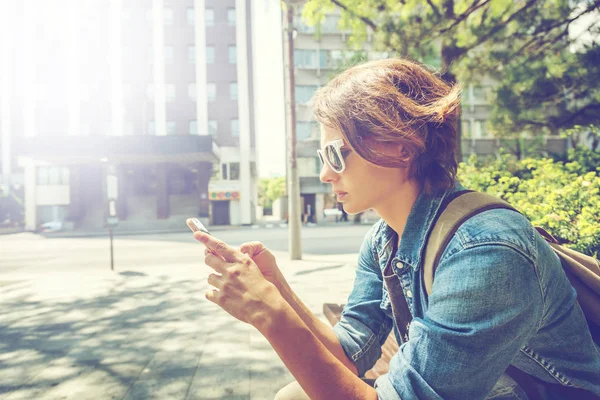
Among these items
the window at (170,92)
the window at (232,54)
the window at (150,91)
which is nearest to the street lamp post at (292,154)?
the window at (232,54)

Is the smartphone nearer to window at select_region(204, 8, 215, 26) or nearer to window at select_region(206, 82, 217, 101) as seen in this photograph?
window at select_region(206, 82, 217, 101)

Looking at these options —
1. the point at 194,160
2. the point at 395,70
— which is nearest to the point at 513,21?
the point at 395,70

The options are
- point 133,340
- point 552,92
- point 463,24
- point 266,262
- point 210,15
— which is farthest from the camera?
point 210,15

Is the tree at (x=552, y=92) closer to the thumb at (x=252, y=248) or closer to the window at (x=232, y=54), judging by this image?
the thumb at (x=252, y=248)

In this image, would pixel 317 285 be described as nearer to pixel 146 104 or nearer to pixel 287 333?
pixel 287 333

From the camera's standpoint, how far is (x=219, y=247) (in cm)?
112

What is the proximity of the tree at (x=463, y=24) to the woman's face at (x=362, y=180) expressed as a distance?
18.0 feet

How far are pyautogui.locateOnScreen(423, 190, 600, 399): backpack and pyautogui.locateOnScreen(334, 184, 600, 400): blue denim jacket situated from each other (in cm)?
3

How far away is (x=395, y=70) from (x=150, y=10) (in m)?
41.2

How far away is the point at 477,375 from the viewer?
0.95 meters

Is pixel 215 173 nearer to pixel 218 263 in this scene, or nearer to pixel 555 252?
pixel 218 263

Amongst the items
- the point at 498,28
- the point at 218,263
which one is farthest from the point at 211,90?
the point at 218,263

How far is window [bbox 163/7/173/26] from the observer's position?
119 ft

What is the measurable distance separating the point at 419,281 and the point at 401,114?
52cm
